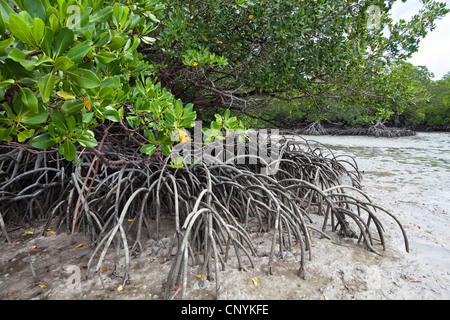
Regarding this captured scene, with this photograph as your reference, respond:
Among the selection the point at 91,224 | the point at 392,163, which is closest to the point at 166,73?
the point at 91,224

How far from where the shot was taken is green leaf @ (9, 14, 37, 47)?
54 centimetres

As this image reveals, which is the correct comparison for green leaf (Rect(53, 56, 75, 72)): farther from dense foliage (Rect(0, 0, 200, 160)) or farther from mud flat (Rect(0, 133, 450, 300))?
mud flat (Rect(0, 133, 450, 300))

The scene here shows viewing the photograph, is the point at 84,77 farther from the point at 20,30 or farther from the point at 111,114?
the point at 111,114

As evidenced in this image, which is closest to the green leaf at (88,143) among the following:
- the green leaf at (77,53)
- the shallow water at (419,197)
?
the green leaf at (77,53)

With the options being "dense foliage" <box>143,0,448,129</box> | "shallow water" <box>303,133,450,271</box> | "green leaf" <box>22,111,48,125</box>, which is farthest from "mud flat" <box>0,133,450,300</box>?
"dense foliage" <box>143,0,448,129</box>

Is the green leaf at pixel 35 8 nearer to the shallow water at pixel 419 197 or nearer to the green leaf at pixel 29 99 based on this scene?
the green leaf at pixel 29 99

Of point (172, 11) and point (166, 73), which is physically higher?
point (172, 11)

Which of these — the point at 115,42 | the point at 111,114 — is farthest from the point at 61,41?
the point at 111,114

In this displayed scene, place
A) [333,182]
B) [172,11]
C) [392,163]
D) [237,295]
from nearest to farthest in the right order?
[237,295] < [172,11] < [333,182] < [392,163]

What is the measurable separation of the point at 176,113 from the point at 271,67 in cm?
181

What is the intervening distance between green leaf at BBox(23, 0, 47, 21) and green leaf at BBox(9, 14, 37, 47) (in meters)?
0.10

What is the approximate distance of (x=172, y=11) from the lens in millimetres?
2145

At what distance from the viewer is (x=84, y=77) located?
28.1 inches
